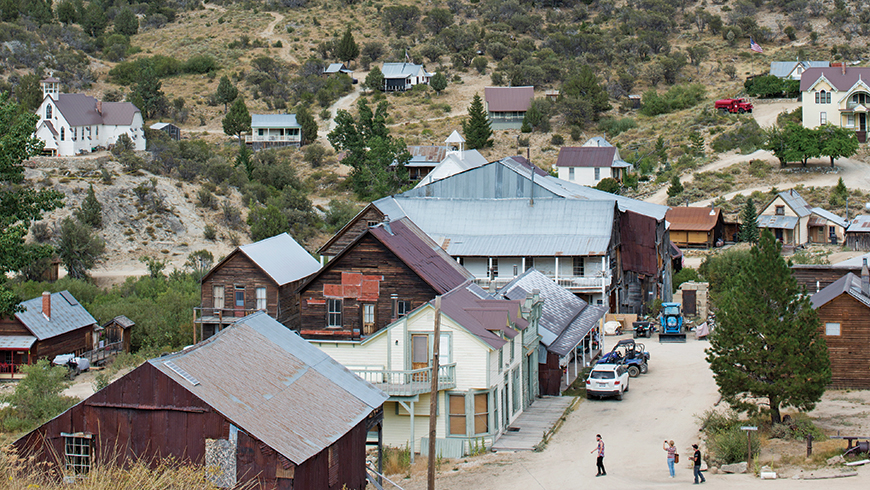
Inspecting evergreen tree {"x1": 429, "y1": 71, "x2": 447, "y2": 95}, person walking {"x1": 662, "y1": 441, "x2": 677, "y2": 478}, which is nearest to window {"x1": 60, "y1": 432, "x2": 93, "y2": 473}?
person walking {"x1": 662, "y1": 441, "x2": 677, "y2": 478}

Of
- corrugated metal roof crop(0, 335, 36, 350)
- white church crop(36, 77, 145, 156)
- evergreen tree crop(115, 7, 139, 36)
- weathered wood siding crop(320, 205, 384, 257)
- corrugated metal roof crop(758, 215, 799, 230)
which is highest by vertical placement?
evergreen tree crop(115, 7, 139, 36)

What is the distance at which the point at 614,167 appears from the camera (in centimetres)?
8262

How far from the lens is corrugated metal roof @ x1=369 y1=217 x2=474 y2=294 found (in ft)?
111

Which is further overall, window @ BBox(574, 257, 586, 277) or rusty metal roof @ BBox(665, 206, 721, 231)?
rusty metal roof @ BBox(665, 206, 721, 231)

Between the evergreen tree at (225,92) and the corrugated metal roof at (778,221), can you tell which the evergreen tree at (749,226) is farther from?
the evergreen tree at (225,92)

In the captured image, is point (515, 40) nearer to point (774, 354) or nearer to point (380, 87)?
point (380, 87)

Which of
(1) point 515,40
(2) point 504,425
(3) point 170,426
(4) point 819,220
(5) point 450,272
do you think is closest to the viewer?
(3) point 170,426

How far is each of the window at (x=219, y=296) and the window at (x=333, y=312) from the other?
980cm

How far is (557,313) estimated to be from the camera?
39094 millimetres

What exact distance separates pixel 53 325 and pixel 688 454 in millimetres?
29569

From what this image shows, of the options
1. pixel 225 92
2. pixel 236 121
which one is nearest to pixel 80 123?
pixel 236 121

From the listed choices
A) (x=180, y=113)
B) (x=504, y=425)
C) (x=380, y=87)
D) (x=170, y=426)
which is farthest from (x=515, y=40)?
(x=170, y=426)

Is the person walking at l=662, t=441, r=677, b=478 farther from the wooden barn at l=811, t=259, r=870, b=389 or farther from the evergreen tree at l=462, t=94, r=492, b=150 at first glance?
the evergreen tree at l=462, t=94, r=492, b=150

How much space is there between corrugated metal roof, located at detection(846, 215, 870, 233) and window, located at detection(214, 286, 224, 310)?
43.3 m
